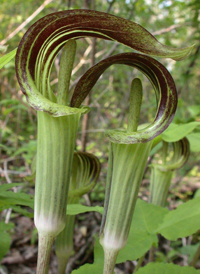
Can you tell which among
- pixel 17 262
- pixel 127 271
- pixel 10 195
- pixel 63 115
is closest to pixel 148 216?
pixel 10 195

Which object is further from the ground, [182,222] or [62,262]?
[182,222]

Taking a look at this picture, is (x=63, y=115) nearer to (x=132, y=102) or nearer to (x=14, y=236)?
(x=132, y=102)

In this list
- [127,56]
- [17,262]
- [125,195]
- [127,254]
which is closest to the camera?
[127,56]

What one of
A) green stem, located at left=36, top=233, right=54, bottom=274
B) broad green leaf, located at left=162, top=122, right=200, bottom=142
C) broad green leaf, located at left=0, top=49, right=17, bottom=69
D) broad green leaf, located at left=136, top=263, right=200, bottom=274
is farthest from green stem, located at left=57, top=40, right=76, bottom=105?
broad green leaf, located at left=136, top=263, right=200, bottom=274

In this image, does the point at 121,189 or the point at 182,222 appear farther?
the point at 182,222

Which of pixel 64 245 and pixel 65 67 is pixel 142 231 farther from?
pixel 65 67

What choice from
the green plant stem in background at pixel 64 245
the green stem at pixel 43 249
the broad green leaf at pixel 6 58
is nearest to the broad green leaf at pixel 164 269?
the green stem at pixel 43 249

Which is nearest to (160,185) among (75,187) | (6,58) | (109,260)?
(75,187)
